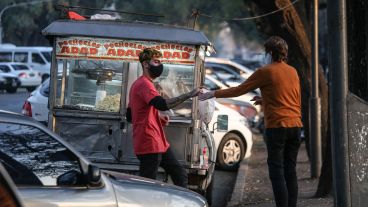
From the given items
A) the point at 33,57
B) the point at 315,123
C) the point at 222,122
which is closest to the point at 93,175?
the point at 315,123

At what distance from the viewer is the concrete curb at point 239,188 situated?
37.1 ft

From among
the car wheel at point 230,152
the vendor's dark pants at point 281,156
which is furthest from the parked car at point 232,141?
the vendor's dark pants at point 281,156

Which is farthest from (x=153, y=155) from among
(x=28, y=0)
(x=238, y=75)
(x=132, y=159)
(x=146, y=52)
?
(x=28, y=0)

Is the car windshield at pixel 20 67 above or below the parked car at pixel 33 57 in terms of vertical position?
below

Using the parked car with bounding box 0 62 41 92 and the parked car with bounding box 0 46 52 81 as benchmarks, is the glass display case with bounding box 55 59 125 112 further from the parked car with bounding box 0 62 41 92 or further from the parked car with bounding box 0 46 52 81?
the parked car with bounding box 0 46 52 81

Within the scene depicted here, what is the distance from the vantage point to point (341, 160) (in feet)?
23.2

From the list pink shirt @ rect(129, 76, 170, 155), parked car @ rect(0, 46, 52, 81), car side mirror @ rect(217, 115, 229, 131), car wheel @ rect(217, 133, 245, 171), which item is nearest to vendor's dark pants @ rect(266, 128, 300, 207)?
pink shirt @ rect(129, 76, 170, 155)

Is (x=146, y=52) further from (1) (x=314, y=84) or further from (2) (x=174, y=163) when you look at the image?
(1) (x=314, y=84)

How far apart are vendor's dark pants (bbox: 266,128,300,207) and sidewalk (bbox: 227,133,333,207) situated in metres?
1.89

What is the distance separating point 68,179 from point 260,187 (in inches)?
308

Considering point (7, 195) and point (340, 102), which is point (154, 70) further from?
point (7, 195)

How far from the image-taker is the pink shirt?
8.20 meters

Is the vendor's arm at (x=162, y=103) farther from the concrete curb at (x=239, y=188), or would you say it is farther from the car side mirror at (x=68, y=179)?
the concrete curb at (x=239, y=188)

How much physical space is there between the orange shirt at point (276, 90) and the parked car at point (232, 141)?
6992 mm
